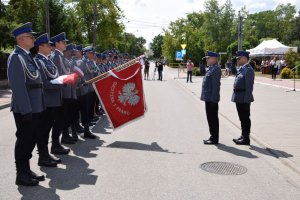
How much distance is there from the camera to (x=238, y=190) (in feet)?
18.2

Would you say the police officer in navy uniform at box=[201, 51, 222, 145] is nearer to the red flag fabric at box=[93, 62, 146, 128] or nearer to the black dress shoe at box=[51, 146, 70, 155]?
the red flag fabric at box=[93, 62, 146, 128]

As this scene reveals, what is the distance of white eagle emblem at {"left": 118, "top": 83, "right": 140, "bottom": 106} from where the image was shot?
8.95 metres

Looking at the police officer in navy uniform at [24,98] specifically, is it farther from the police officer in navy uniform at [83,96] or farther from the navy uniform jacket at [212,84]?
the navy uniform jacket at [212,84]

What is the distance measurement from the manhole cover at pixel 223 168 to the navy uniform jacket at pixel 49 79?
2666 mm

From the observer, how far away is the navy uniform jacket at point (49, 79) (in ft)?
21.2

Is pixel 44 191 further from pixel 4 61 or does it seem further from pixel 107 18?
pixel 107 18

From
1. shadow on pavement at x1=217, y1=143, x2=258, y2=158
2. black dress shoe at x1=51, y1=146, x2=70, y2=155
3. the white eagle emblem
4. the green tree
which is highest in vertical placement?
the green tree

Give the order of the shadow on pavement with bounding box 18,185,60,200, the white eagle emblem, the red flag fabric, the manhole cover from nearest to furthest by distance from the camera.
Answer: the shadow on pavement with bounding box 18,185,60,200, the manhole cover, the red flag fabric, the white eagle emblem

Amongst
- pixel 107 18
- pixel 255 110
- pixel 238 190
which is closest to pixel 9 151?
pixel 238 190

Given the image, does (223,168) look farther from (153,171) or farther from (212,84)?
(212,84)

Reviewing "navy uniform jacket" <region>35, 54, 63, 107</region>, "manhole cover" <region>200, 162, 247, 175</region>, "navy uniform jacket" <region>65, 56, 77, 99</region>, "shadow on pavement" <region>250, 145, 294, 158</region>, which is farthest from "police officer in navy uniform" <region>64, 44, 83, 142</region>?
"shadow on pavement" <region>250, 145, 294, 158</region>

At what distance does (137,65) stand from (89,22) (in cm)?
5225

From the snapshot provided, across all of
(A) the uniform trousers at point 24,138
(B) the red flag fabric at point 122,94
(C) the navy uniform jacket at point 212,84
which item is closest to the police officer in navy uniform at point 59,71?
(B) the red flag fabric at point 122,94

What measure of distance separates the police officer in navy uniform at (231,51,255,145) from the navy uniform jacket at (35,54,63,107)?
12.1ft
